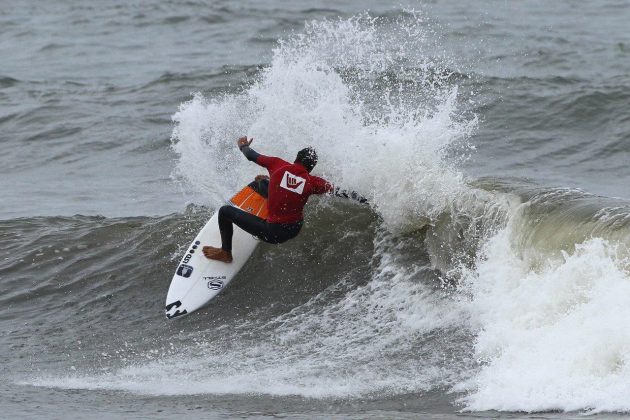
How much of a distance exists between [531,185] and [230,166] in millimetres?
3520

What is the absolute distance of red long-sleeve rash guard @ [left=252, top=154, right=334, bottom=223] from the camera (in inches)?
367

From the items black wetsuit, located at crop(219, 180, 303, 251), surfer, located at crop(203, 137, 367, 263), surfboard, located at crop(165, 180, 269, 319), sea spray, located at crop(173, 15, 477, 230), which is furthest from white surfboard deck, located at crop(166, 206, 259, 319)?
sea spray, located at crop(173, 15, 477, 230)

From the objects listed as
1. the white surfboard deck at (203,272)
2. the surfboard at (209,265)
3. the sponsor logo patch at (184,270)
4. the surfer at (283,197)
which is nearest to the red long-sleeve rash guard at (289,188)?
the surfer at (283,197)

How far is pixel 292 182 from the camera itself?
931cm

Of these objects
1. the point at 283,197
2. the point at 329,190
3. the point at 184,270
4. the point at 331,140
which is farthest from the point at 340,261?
the point at 184,270

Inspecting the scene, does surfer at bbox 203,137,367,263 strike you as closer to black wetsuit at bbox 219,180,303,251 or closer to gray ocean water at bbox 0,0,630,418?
black wetsuit at bbox 219,180,303,251

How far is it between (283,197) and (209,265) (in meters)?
1.15

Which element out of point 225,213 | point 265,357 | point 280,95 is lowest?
point 265,357

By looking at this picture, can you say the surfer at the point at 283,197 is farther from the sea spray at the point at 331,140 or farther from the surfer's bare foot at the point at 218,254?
the sea spray at the point at 331,140

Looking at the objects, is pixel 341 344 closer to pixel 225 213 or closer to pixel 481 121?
pixel 225 213

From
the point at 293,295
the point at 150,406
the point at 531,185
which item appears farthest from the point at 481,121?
the point at 150,406

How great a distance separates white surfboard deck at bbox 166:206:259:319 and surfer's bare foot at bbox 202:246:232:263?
0.05 m

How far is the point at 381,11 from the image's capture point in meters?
25.9

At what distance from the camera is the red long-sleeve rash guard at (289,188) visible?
30.6ft
